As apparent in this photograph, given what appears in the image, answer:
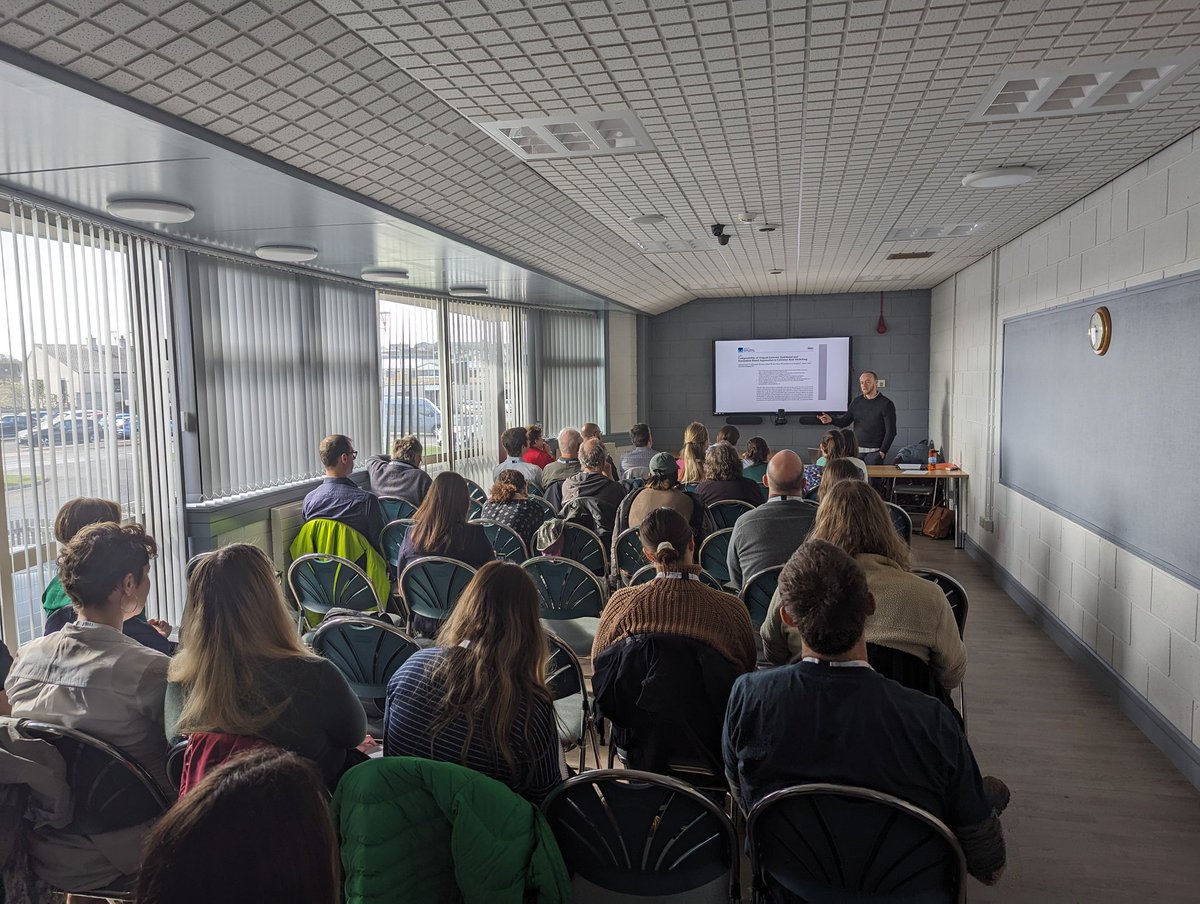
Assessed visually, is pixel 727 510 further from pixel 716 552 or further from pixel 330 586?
pixel 330 586

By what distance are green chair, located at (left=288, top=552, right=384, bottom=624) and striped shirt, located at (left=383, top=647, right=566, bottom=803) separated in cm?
186

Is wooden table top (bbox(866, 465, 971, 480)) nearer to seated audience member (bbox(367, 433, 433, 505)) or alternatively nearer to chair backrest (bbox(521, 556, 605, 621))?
seated audience member (bbox(367, 433, 433, 505))

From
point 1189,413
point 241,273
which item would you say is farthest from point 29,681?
point 1189,413

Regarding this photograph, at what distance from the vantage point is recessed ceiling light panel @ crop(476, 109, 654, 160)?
2.95 metres

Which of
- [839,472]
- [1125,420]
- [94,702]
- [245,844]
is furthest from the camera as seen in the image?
[1125,420]

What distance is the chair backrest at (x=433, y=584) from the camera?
3.39m

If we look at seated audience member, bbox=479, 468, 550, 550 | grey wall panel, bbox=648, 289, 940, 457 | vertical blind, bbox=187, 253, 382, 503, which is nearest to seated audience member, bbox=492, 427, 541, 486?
vertical blind, bbox=187, 253, 382, 503

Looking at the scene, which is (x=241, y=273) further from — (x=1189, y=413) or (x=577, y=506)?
(x=1189, y=413)

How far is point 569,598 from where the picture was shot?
3.55m

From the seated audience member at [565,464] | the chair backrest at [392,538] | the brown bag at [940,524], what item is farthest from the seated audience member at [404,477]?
the brown bag at [940,524]

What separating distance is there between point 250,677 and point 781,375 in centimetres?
964

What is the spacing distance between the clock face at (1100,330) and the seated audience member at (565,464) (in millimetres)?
3186

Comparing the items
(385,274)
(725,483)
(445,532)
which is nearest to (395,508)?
(445,532)

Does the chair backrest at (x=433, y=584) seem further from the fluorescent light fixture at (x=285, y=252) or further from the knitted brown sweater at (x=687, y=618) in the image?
the fluorescent light fixture at (x=285, y=252)
